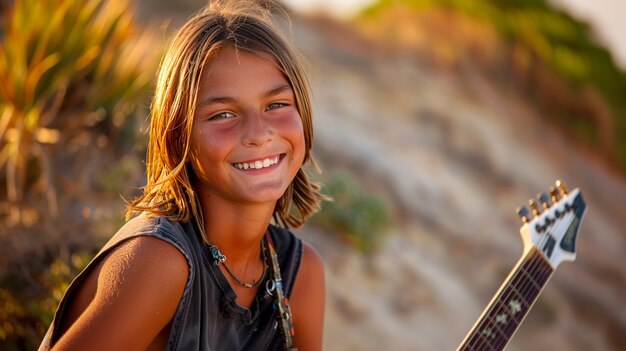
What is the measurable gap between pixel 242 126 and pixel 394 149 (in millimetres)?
6732

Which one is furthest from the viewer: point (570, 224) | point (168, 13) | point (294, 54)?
point (168, 13)

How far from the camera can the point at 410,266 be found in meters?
7.25

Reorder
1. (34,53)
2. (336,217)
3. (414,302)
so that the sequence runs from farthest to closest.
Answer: (414,302) < (336,217) < (34,53)

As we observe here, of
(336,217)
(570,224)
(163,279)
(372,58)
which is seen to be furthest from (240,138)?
(372,58)

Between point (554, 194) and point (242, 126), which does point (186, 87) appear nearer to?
point (242, 126)

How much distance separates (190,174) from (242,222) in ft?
0.72

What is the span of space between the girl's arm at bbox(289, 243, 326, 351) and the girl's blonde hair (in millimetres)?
512

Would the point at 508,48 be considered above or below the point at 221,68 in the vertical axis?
above

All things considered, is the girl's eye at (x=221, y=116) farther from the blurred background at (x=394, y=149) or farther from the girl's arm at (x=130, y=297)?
the blurred background at (x=394, y=149)

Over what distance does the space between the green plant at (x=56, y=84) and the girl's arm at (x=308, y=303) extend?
6.89 feet

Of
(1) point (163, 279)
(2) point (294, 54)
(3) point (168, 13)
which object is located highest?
(3) point (168, 13)

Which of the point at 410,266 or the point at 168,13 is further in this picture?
the point at 168,13

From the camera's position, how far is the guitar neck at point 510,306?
2865mm

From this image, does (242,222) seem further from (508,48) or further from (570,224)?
(508,48)
